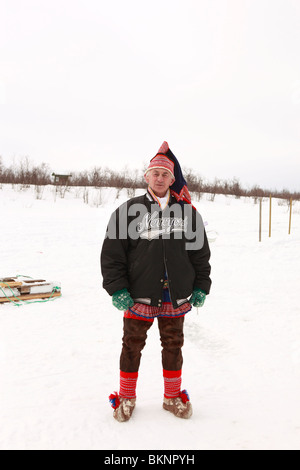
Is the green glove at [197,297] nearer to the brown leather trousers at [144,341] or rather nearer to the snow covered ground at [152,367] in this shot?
the brown leather trousers at [144,341]

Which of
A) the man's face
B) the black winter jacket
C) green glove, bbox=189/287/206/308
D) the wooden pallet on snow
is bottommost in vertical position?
the wooden pallet on snow

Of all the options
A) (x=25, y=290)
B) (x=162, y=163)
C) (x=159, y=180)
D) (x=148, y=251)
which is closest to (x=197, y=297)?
(x=148, y=251)

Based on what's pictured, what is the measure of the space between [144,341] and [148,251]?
2.23 feet

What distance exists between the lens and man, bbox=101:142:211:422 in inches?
97.0

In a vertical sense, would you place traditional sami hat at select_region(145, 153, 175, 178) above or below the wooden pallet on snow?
above

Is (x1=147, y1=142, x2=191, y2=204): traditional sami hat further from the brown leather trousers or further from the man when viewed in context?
the brown leather trousers

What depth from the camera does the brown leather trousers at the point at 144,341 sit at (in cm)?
252

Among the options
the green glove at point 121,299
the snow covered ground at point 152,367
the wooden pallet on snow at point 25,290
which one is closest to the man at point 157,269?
the green glove at point 121,299

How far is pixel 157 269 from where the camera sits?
2471 mm

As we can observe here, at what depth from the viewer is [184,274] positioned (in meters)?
2.55

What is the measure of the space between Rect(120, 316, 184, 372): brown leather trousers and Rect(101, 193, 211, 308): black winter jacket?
190mm

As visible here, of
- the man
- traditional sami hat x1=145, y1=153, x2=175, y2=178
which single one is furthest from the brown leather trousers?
traditional sami hat x1=145, y1=153, x2=175, y2=178

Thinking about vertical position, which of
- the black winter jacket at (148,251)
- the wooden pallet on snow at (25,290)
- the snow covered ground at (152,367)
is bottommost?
the snow covered ground at (152,367)

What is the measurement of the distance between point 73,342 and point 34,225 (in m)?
8.15
